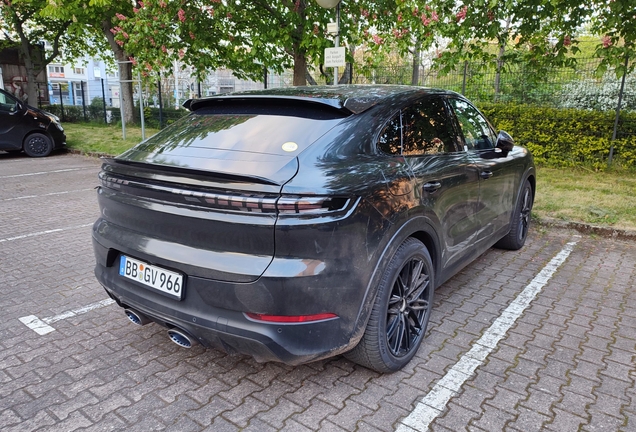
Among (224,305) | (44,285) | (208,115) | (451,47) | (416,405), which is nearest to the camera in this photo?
(224,305)

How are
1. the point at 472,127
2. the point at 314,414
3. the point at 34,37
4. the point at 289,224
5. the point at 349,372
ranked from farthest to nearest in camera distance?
Answer: the point at 34,37 < the point at 472,127 < the point at 349,372 < the point at 314,414 < the point at 289,224

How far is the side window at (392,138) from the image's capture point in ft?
9.45

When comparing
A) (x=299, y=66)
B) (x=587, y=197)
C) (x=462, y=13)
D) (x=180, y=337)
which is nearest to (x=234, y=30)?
(x=299, y=66)

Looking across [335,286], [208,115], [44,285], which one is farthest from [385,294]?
[44,285]

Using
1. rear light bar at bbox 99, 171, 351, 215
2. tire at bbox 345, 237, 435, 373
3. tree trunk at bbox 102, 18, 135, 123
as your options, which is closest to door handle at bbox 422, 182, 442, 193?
tire at bbox 345, 237, 435, 373

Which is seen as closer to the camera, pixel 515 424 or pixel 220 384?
pixel 515 424

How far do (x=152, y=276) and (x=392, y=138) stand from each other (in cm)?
164

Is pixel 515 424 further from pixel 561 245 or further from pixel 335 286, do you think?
pixel 561 245

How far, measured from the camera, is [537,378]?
2.89 metres

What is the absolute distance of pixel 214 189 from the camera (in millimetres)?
2365

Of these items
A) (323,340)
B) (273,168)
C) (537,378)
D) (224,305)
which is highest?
(273,168)

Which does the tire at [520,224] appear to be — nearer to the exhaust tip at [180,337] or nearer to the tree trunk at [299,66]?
the exhaust tip at [180,337]

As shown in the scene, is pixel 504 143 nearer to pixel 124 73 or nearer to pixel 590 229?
pixel 590 229

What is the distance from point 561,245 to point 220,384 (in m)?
4.50
